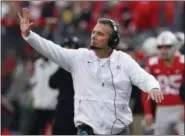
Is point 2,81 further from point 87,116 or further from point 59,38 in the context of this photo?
point 87,116

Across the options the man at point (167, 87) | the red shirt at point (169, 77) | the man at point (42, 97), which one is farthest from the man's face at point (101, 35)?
the man at point (42, 97)

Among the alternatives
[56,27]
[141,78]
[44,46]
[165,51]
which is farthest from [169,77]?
[56,27]

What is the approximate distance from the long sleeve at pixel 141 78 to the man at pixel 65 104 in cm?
224

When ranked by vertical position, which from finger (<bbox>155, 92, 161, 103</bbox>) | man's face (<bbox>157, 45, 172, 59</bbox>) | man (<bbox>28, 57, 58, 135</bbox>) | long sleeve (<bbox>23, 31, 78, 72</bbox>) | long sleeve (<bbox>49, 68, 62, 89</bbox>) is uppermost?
long sleeve (<bbox>23, 31, 78, 72</bbox>)

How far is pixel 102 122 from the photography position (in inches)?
314

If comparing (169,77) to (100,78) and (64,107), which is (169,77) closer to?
(64,107)

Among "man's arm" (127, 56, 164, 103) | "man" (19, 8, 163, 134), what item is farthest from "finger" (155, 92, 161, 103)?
"man" (19, 8, 163, 134)

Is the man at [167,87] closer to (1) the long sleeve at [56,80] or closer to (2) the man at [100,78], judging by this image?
(1) the long sleeve at [56,80]

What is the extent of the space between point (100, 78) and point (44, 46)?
60 cm

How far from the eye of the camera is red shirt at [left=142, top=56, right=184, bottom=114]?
11.5 m

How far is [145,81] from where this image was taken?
7844 millimetres

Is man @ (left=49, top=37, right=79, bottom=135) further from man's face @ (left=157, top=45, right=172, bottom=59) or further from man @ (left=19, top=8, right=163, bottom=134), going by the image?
man @ (left=19, top=8, right=163, bottom=134)

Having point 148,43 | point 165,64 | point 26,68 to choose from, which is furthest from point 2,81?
point 165,64

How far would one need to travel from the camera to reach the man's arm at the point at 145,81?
759cm
